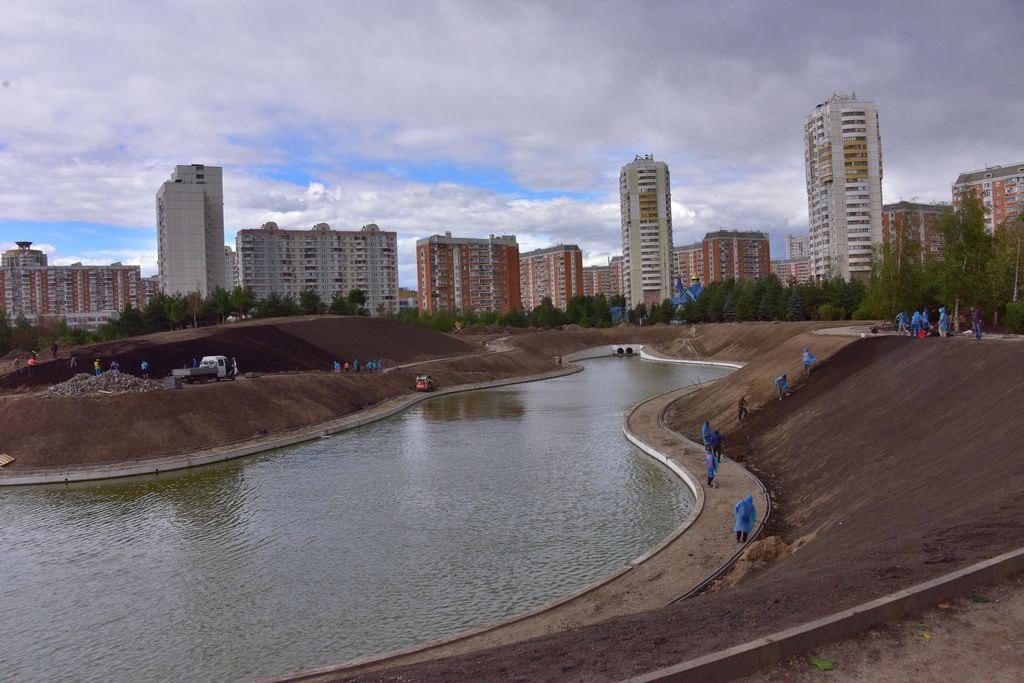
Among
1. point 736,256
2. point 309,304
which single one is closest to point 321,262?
point 309,304

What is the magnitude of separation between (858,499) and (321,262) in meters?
139

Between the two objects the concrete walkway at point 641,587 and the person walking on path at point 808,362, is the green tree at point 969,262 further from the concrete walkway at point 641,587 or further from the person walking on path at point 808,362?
the concrete walkway at point 641,587

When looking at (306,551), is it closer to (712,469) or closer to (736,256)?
(712,469)

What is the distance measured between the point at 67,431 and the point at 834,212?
10100 cm

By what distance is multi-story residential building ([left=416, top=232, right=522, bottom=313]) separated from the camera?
159 m

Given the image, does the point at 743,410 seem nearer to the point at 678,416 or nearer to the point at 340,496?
the point at 678,416

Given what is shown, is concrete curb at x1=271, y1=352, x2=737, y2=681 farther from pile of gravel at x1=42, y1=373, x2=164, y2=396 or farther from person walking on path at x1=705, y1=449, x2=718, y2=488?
pile of gravel at x1=42, y1=373, x2=164, y2=396

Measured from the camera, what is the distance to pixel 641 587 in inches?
619

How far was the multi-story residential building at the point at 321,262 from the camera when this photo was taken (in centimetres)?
14038

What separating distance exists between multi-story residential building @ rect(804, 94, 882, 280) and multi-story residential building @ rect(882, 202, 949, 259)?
4.05m

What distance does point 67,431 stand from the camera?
3656 centimetres

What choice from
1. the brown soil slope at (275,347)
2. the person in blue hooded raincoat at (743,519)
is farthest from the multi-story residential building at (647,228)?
the person in blue hooded raincoat at (743,519)

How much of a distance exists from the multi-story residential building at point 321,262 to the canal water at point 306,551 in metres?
110

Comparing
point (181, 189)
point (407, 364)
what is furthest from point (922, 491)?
point (181, 189)
